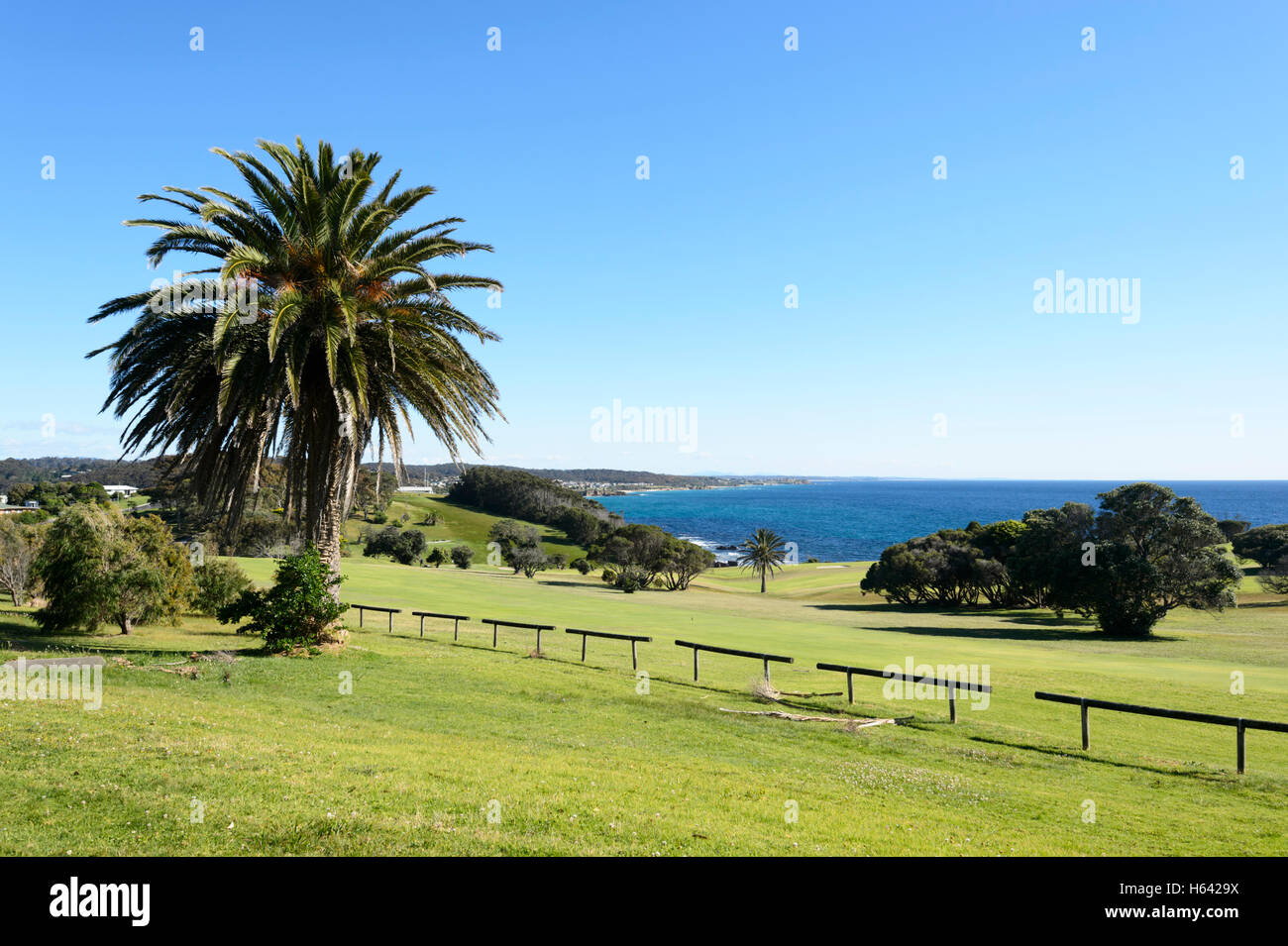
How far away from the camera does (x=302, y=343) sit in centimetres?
1845

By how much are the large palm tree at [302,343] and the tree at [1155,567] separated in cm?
3955

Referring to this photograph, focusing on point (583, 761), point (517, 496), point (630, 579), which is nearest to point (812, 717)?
point (583, 761)

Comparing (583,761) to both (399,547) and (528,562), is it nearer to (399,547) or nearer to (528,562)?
(528,562)

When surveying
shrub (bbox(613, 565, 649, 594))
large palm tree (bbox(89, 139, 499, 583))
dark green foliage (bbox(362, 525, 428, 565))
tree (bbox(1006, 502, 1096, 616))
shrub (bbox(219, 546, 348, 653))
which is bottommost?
shrub (bbox(613, 565, 649, 594))

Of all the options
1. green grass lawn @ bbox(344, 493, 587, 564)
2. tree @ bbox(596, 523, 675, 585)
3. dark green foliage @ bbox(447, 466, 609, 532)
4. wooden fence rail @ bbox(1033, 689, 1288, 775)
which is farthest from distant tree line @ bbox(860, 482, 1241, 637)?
dark green foliage @ bbox(447, 466, 609, 532)

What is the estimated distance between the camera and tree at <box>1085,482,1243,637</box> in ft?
135

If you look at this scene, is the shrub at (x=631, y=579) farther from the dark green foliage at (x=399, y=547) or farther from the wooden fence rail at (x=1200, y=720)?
the wooden fence rail at (x=1200, y=720)

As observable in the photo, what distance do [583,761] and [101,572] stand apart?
2042 cm

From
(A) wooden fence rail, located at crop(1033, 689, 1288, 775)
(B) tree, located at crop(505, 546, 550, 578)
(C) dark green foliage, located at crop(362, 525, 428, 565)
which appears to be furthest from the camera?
(C) dark green foliage, located at crop(362, 525, 428, 565)

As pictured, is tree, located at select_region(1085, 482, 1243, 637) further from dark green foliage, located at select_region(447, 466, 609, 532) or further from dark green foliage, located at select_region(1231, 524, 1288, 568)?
dark green foliage, located at select_region(447, 466, 609, 532)

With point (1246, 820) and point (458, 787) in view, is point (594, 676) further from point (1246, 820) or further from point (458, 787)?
point (1246, 820)

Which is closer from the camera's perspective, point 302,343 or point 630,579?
point 302,343

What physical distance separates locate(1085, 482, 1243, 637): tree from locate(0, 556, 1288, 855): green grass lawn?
1609 cm
